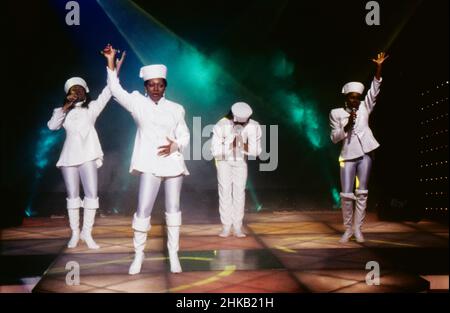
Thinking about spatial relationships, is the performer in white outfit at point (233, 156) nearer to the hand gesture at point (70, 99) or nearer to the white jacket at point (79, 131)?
the white jacket at point (79, 131)

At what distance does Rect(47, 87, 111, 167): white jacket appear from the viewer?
436cm

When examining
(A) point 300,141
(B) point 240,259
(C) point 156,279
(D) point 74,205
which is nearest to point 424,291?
(B) point 240,259

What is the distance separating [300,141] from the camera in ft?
23.8

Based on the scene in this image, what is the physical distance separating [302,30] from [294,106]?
4.03 feet

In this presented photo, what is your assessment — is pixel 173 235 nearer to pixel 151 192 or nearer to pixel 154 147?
pixel 151 192

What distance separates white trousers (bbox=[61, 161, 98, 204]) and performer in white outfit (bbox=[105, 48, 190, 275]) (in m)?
1.13

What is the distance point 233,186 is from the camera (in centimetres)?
507

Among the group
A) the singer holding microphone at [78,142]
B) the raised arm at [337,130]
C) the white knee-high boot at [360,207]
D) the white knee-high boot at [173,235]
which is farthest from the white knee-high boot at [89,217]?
the white knee-high boot at [360,207]

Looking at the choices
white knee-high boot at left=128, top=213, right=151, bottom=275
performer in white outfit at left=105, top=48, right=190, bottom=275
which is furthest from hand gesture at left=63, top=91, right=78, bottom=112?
white knee-high boot at left=128, top=213, right=151, bottom=275

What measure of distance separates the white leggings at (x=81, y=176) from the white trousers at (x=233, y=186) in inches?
55.9

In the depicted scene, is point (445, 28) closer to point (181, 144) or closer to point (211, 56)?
point (211, 56)

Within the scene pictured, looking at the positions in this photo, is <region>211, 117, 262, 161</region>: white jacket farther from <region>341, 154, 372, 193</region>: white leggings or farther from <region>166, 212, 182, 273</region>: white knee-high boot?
<region>166, 212, 182, 273</region>: white knee-high boot

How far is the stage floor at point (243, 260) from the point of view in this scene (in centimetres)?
321

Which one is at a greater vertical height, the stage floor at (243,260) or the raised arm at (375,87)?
the raised arm at (375,87)
